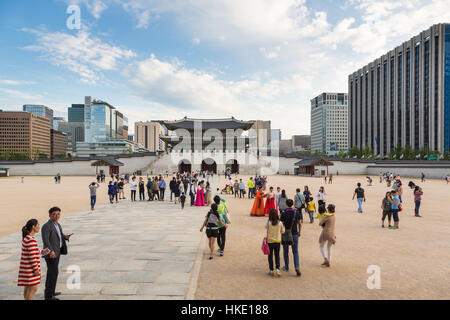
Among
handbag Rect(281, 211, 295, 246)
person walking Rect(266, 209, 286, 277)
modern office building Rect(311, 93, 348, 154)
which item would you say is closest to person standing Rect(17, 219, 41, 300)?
person walking Rect(266, 209, 286, 277)

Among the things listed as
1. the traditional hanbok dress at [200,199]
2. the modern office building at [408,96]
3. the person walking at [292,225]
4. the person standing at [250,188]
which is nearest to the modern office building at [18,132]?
the person standing at [250,188]

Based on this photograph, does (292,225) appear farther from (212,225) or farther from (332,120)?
(332,120)

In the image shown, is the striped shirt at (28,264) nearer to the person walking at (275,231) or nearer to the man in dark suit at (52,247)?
the man in dark suit at (52,247)

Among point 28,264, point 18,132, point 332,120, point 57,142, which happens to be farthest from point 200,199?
point 57,142

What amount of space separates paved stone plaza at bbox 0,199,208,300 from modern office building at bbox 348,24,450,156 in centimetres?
7996

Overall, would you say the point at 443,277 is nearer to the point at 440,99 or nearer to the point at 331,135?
the point at 440,99

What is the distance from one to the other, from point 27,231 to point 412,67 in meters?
104

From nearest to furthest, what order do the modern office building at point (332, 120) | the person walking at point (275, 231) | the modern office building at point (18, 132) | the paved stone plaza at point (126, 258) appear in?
1. the paved stone plaza at point (126, 258)
2. the person walking at point (275, 231)
3. the modern office building at point (18, 132)
4. the modern office building at point (332, 120)

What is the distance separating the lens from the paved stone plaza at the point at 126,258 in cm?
487

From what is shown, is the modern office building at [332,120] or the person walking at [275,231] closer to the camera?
the person walking at [275,231]

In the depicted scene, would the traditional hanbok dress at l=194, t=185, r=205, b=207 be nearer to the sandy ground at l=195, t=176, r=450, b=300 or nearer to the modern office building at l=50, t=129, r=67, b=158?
the sandy ground at l=195, t=176, r=450, b=300

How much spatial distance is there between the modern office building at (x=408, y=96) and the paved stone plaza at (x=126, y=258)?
80.0 meters

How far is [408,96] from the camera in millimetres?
85938

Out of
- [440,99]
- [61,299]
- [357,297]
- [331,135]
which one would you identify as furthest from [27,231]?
[331,135]
